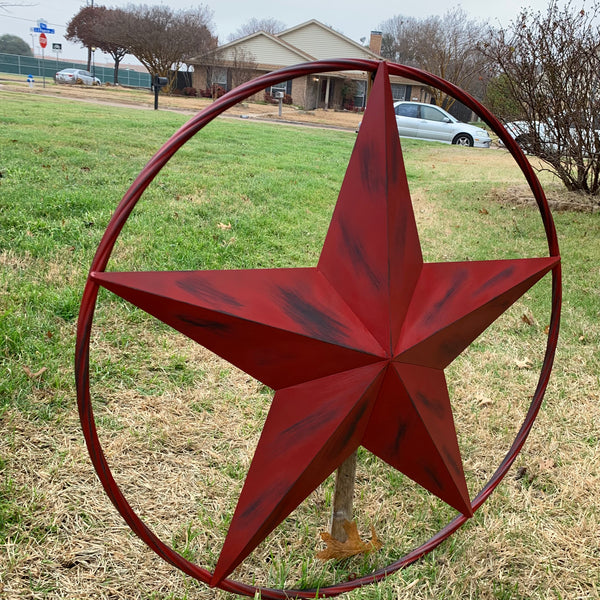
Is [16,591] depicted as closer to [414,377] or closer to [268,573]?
[268,573]

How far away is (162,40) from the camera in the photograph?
111 ft

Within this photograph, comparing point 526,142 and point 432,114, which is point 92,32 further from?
point 526,142

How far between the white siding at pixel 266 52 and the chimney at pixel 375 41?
6186 millimetres

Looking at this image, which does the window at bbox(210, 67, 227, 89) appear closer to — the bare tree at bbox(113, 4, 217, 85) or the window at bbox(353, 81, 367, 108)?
the bare tree at bbox(113, 4, 217, 85)

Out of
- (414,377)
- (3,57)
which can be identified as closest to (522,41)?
(414,377)

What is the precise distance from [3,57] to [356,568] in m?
52.6

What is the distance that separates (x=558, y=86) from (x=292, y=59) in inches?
1214

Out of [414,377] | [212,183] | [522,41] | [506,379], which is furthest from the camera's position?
[522,41]

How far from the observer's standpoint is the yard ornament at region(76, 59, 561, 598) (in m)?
1.35

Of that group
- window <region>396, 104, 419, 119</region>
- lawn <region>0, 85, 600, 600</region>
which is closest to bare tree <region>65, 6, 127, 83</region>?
window <region>396, 104, 419, 119</region>

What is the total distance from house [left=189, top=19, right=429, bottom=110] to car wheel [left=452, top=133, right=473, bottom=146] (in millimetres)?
16280

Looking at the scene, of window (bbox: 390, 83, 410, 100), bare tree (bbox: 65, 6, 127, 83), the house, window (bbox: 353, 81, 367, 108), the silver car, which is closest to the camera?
the silver car

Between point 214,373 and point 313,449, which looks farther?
point 214,373

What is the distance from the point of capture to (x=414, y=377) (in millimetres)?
1509
